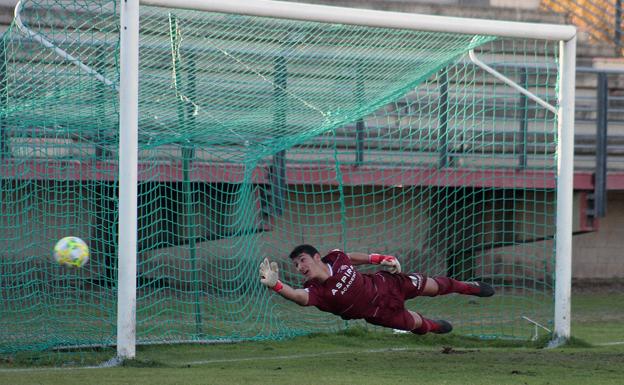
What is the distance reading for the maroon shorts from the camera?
27.9 ft

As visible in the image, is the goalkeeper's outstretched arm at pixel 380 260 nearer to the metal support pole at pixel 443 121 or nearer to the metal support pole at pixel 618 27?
the metal support pole at pixel 443 121

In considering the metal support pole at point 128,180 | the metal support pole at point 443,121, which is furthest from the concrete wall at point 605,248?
the metal support pole at point 128,180

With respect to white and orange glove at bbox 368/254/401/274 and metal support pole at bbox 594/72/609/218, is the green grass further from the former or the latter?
metal support pole at bbox 594/72/609/218

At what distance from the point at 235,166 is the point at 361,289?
14.5 ft

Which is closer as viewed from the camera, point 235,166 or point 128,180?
point 128,180

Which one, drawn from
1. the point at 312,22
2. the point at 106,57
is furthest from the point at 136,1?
the point at 312,22

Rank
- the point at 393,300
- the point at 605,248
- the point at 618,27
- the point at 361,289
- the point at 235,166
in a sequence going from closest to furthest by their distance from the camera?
1. the point at 361,289
2. the point at 393,300
3. the point at 235,166
4. the point at 605,248
5. the point at 618,27

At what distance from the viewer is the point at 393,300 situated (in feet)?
28.1

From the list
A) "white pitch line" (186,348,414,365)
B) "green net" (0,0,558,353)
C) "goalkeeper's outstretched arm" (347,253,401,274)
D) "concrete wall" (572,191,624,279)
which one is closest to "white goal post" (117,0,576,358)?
"green net" (0,0,558,353)

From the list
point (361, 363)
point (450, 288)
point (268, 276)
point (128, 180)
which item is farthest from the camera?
point (450, 288)

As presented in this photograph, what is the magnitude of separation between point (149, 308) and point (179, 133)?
212cm

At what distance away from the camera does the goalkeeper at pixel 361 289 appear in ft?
27.0

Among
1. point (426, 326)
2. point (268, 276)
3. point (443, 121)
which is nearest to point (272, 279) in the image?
point (268, 276)

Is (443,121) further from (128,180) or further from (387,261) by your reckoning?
(128,180)
